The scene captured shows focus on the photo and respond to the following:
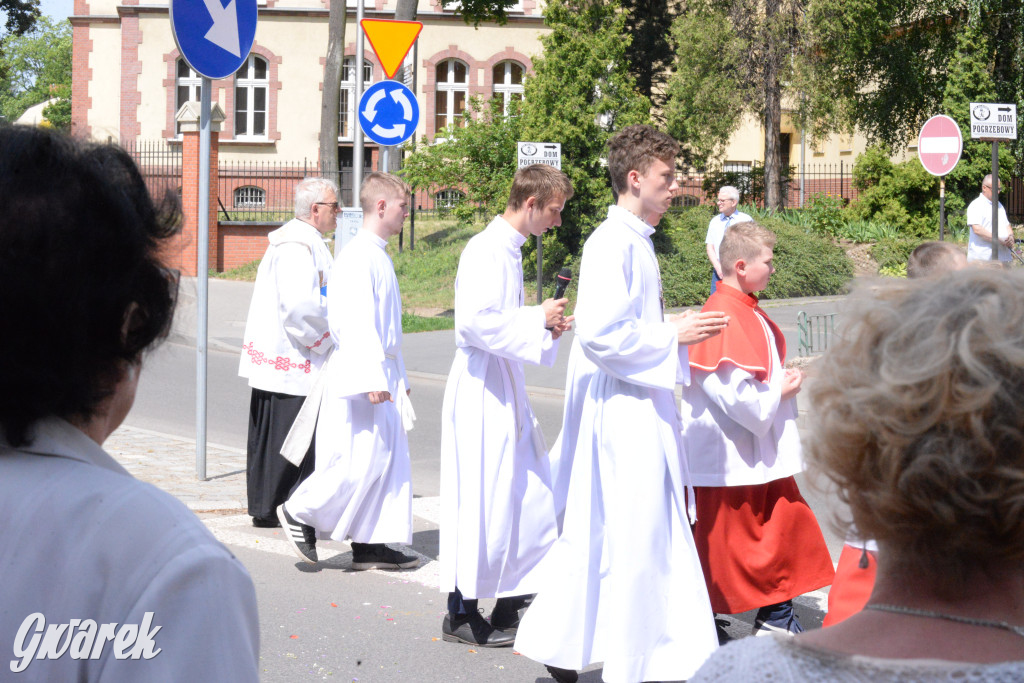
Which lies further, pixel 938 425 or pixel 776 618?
pixel 776 618

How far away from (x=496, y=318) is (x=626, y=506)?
119 cm

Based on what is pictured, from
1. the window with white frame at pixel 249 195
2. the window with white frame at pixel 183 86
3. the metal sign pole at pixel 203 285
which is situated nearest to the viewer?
the metal sign pole at pixel 203 285

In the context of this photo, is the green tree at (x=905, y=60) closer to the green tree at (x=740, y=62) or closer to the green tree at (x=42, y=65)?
the green tree at (x=740, y=62)

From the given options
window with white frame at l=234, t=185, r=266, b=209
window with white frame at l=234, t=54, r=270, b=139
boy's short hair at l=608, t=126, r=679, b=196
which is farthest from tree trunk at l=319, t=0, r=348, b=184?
boy's short hair at l=608, t=126, r=679, b=196

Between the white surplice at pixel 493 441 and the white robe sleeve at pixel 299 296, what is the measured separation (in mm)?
1786

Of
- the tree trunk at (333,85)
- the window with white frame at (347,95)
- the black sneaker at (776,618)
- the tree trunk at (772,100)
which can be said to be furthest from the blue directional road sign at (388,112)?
the window with white frame at (347,95)

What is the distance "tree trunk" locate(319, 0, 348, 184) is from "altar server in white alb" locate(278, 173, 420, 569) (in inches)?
→ 920

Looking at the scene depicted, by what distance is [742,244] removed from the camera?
4816mm

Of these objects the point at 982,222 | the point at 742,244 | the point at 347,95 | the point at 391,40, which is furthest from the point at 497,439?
the point at 347,95

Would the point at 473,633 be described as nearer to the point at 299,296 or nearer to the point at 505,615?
the point at 505,615

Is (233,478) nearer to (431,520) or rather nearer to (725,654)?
(431,520)

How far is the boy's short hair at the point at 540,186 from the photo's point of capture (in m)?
5.26

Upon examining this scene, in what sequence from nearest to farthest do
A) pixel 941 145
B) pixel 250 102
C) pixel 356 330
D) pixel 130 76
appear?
pixel 356 330 < pixel 941 145 < pixel 130 76 < pixel 250 102

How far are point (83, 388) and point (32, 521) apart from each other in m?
0.19
